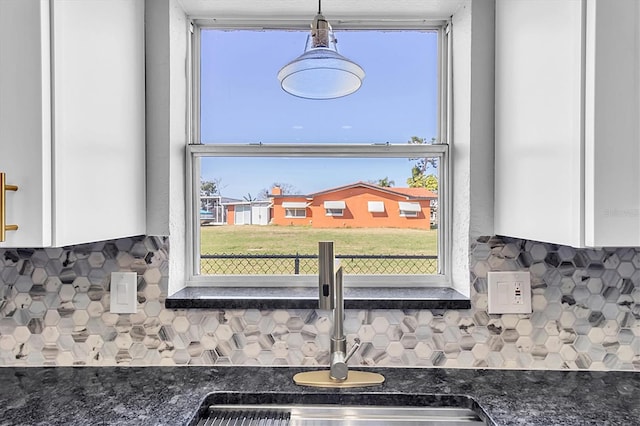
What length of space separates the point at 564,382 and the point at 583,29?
3.21ft

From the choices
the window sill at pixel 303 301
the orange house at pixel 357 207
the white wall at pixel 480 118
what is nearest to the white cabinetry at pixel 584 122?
the white wall at pixel 480 118

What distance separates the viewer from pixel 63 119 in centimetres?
93

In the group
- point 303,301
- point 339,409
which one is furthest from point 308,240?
point 339,409

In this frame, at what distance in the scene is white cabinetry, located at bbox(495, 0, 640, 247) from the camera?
89 cm

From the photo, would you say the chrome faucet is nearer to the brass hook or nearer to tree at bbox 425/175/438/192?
tree at bbox 425/175/438/192

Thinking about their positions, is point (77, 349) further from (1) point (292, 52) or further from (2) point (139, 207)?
(1) point (292, 52)

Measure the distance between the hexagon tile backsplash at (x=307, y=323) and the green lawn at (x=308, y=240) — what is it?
23 centimetres

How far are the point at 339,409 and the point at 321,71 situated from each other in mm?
955

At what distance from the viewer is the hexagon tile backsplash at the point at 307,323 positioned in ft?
4.40

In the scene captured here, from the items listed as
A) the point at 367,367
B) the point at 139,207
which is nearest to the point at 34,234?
the point at 139,207

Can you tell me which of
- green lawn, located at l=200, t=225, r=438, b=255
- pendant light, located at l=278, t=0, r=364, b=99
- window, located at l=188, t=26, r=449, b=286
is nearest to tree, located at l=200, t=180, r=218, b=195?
window, located at l=188, t=26, r=449, b=286

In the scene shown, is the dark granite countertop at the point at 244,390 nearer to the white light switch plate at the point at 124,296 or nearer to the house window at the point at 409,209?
the white light switch plate at the point at 124,296

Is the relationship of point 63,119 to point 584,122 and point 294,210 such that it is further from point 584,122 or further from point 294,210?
point 584,122

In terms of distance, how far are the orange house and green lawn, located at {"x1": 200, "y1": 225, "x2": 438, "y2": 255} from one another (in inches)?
1.0
